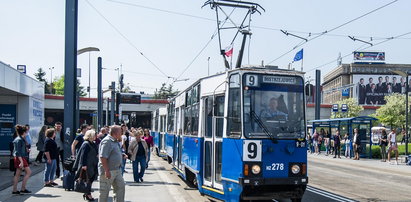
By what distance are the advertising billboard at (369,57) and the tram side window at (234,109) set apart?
11481 cm

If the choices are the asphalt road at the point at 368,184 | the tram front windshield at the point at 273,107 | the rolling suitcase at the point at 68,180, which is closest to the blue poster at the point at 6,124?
the rolling suitcase at the point at 68,180

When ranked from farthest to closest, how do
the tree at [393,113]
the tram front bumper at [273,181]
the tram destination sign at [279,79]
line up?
the tree at [393,113] → the tram destination sign at [279,79] → the tram front bumper at [273,181]

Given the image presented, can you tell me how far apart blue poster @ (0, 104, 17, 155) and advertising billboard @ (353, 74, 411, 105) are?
339ft

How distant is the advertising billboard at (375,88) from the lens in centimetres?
11344

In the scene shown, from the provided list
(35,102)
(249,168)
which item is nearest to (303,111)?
(249,168)

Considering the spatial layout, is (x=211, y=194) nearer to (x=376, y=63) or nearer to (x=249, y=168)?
(x=249, y=168)

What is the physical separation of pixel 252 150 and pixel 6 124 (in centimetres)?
1344

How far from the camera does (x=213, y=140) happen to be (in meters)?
10.7

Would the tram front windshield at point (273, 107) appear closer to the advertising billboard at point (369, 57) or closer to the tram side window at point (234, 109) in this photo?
the tram side window at point (234, 109)

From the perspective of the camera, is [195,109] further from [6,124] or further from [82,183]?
[6,124]

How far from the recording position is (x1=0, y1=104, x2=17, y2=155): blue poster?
1945 cm

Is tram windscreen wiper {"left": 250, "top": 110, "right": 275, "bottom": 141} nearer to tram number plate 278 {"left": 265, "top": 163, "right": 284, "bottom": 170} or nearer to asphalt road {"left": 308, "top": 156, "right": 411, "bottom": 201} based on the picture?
tram number plate 278 {"left": 265, "top": 163, "right": 284, "bottom": 170}

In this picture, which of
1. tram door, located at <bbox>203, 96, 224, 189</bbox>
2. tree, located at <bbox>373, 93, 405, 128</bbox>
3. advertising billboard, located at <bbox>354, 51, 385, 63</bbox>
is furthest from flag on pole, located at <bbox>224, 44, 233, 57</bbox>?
advertising billboard, located at <bbox>354, 51, 385, 63</bbox>

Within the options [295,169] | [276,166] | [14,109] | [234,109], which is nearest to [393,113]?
[14,109]
